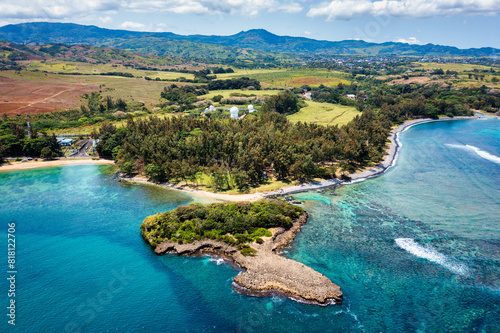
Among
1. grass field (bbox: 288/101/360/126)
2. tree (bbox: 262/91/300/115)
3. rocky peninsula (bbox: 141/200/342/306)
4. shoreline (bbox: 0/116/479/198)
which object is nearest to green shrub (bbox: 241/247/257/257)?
rocky peninsula (bbox: 141/200/342/306)

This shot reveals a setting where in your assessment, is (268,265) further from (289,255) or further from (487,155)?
(487,155)

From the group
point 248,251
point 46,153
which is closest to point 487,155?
point 248,251

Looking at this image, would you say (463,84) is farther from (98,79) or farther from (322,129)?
(98,79)

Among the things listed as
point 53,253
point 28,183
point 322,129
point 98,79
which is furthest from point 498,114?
point 98,79

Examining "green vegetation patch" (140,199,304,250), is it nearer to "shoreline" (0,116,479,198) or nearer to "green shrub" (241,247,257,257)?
Result: "green shrub" (241,247,257,257)

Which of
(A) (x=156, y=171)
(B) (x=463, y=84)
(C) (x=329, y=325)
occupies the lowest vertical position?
(C) (x=329, y=325)
